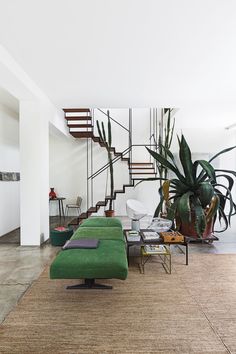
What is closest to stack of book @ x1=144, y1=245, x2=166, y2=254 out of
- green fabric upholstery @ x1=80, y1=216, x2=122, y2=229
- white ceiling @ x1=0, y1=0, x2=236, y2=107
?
green fabric upholstery @ x1=80, y1=216, x2=122, y2=229

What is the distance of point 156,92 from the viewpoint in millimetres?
4559

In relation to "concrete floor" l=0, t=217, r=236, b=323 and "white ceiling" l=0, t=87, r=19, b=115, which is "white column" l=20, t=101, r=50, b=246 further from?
"white ceiling" l=0, t=87, r=19, b=115

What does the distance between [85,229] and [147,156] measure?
478 cm

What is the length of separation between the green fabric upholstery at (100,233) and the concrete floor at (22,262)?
0.67 m

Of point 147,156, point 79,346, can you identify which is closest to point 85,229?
point 79,346

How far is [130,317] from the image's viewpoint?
2252 mm

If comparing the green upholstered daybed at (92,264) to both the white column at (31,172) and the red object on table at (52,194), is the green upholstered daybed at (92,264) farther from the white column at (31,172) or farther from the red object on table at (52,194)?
the red object on table at (52,194)

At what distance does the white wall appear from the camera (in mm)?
5484

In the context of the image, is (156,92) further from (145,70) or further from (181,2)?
(181,2)

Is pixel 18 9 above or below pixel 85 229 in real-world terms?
above

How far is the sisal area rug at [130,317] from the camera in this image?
1870mm

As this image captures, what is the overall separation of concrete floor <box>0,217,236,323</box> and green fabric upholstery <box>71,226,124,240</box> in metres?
0.67

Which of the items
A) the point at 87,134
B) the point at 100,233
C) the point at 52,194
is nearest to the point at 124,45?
the point at 100,233

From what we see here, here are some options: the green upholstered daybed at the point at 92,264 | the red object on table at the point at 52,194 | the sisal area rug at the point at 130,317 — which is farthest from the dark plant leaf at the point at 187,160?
the red object on table at the point at 52,194
